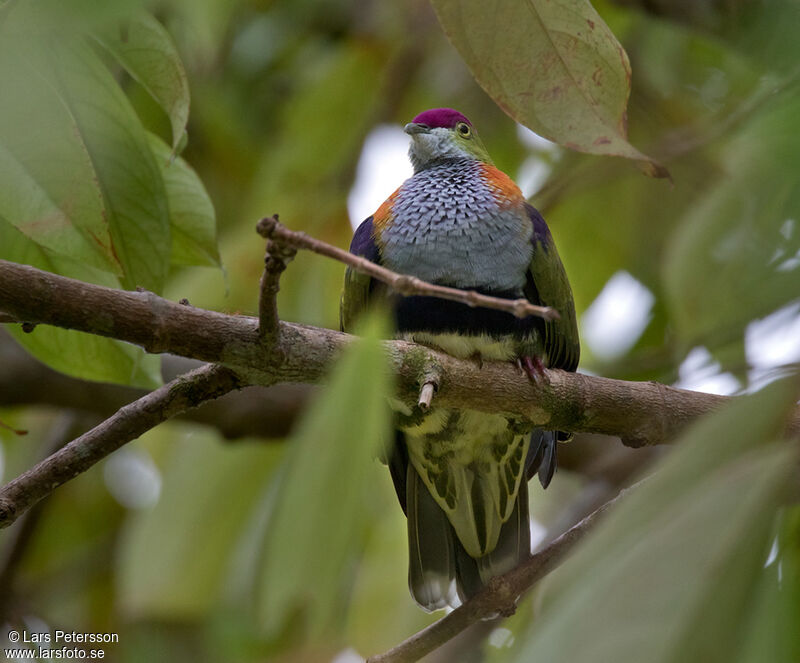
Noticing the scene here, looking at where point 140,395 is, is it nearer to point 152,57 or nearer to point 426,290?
point 152,57

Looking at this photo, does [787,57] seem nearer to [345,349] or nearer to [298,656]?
[345,349]

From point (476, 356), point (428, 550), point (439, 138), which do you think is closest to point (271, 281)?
point (476, 356)

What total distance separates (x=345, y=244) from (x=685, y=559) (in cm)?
312

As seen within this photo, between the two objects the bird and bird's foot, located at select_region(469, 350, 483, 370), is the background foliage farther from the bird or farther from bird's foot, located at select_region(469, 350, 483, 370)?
bird's foot, located at select_region(469, 350, 483, 370)

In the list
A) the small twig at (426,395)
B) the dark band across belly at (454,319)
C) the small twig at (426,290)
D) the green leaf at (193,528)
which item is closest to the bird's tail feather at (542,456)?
the dark band across belly at (454,319)

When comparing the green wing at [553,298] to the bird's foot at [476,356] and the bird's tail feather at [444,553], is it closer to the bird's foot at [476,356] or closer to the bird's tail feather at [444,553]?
the bird's foot at [476,356]

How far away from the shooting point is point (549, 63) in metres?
1.73

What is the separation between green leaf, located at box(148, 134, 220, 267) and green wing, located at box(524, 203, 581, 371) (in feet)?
3.57

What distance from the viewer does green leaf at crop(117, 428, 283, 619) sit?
3.37 metres

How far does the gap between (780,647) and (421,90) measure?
4.07 metres

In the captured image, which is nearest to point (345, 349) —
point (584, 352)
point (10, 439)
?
point (584, 352)

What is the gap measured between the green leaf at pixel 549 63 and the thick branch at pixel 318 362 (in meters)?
0.60

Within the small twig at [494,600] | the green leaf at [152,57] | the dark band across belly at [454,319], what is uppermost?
the green leaf at [152,57]

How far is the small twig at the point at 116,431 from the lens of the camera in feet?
6.35
